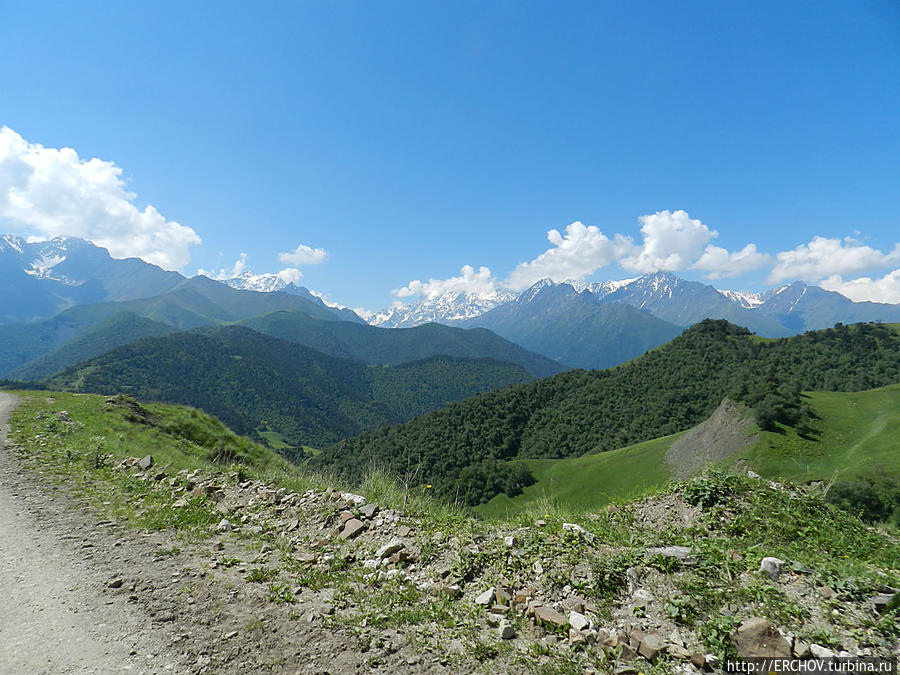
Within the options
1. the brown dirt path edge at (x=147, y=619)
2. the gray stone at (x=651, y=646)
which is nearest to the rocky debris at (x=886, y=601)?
the gray stone at (x=651, y=646)

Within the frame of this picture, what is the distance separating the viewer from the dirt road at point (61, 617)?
13.9 feet

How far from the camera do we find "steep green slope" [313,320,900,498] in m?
120

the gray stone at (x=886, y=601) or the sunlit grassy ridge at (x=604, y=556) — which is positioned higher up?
the gray stone at (x=886, y=601)

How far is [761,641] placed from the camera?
154 inches

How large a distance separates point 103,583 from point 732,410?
83.6 meters

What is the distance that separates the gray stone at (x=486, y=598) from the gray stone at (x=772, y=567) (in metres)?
3.65

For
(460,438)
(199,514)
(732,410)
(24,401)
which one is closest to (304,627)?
(199,514)

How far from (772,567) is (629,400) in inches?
5942

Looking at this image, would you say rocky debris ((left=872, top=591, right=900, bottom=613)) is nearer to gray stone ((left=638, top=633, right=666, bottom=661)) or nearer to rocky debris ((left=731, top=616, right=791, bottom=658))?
rocky debris ((left=731, top=616, right=791, bottom=658))

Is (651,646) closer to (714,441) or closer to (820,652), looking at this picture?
(820,652)

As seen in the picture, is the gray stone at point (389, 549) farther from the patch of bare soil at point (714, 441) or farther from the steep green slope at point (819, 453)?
the patch of bare soil at point (714, 441)

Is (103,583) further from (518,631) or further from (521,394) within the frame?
(521,394)

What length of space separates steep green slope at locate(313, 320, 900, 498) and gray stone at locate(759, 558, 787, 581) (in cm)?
10445

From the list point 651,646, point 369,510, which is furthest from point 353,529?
point 651,646
